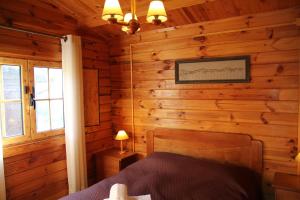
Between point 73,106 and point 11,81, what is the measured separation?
2.34 ft

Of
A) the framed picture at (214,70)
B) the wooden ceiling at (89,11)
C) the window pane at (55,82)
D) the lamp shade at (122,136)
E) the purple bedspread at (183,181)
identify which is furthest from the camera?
the lamp shade at (122,136)

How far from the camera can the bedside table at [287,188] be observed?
198 cm

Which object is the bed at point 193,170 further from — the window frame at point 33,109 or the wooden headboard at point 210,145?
the window frame at point 33,109

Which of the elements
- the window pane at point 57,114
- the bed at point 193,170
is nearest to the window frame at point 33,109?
the window pane at point 57,114

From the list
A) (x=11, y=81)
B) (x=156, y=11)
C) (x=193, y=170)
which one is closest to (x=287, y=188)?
(x=193, y=170)

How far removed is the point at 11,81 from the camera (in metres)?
2.50

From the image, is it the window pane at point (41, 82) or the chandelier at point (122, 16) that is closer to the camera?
the chandelier at point (122, 16)

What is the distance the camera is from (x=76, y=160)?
284 centimetres

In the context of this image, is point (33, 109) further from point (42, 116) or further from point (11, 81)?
point (11, 81)

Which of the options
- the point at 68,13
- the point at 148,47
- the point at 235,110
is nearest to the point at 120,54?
the point at 148,47

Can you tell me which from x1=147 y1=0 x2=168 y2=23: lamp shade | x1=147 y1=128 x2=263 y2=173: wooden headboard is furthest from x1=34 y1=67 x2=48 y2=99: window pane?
x1=147 y1=0 x2=168 y2=23: lamp shade

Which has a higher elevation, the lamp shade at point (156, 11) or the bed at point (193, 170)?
the lamp shade at point (156, 11)

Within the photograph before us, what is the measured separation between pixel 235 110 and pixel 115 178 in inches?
60.7

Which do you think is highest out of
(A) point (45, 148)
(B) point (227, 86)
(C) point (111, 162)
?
(B) point (227, 86)
